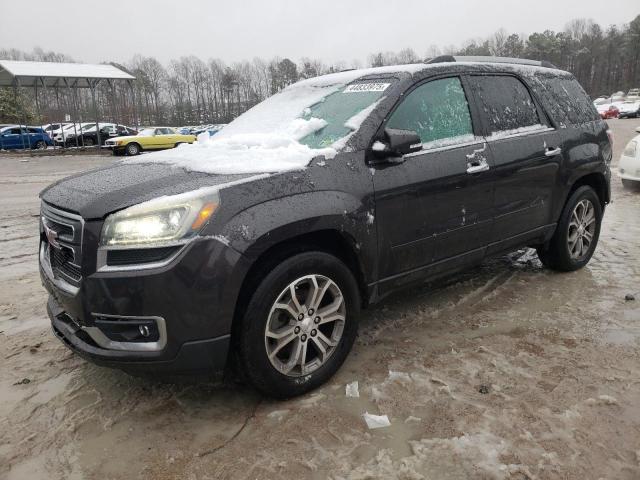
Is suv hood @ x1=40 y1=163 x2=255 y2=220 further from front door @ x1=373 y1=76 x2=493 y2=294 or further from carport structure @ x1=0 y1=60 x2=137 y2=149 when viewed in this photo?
carport structure @ x1=0 y1=60 x2=137 y2=149

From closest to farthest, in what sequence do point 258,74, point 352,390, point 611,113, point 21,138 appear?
point 352,390 < point 21,138 < point 611,113 < point 258,74

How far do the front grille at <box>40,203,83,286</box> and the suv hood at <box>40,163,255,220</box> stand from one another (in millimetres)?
52

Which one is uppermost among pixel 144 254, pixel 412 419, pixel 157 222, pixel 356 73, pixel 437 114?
pixel 356 73

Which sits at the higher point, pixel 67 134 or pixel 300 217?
pixel 67 134

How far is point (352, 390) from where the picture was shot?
9.27 ft

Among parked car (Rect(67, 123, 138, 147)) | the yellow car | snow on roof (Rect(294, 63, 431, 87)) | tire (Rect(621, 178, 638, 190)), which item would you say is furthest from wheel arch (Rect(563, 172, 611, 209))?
parked car (Rect(67, 123, 138, 147))

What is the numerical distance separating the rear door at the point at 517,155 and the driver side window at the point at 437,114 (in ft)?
0.64

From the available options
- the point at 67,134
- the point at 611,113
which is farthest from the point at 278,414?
the point at 611,113

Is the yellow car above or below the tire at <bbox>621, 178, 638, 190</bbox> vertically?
above

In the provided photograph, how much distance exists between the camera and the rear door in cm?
371

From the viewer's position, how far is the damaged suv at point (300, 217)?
233cm

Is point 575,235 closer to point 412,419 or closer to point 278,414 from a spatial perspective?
point 412,419

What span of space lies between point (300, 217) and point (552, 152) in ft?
8.49

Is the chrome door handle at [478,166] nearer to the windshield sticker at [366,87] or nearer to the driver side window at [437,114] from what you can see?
the driver side window at [437,114]
